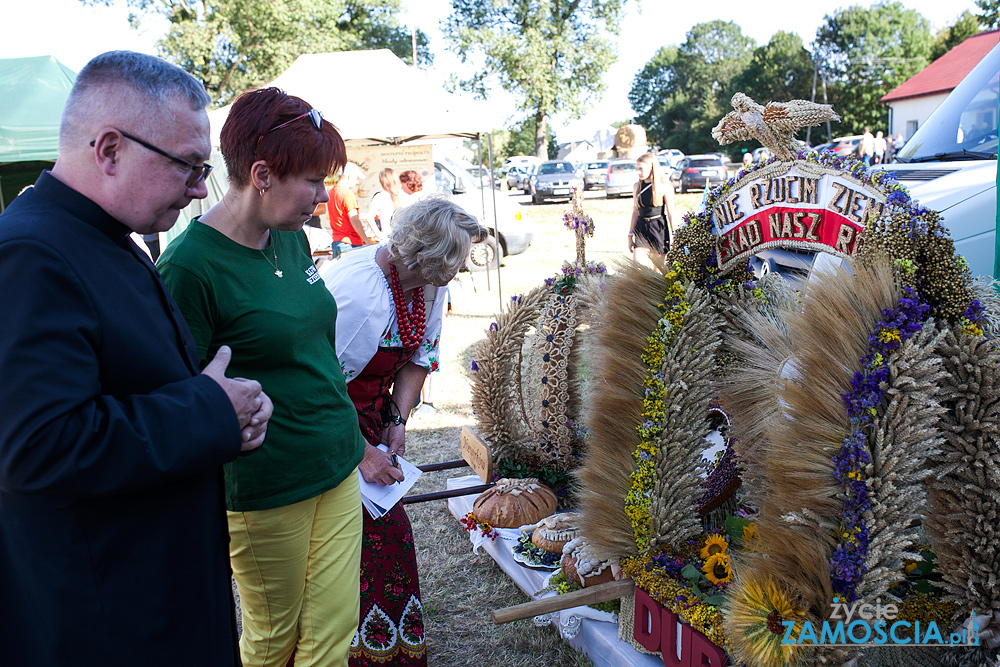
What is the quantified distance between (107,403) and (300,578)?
3.09ft

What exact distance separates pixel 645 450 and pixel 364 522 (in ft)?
3.12

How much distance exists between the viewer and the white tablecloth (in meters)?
2.36

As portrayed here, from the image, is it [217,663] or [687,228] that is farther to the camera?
[687,228]

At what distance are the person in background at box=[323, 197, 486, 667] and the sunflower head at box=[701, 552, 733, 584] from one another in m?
0.96

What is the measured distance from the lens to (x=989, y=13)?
35406 mm

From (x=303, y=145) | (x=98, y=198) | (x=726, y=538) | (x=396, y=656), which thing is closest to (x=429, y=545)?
(x=396, y=656)

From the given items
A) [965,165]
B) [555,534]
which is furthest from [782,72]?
[555,534]

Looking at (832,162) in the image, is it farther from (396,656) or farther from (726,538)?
(396,656)

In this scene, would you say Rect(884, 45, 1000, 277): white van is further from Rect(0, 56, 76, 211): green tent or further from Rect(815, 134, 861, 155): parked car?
Rect(0, 56, 76, 211): green tent

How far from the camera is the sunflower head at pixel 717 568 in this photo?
7.13 feet

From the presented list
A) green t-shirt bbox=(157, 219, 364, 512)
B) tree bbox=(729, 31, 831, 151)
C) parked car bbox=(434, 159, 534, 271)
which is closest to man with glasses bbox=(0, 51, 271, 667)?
green t-shirt bbox=(157, 219, 364, 512)

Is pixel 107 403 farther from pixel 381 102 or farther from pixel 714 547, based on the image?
pixel 381 102

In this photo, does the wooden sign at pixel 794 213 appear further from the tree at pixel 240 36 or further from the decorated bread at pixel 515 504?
the tree at pixel 240 36

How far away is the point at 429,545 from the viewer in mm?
3662
